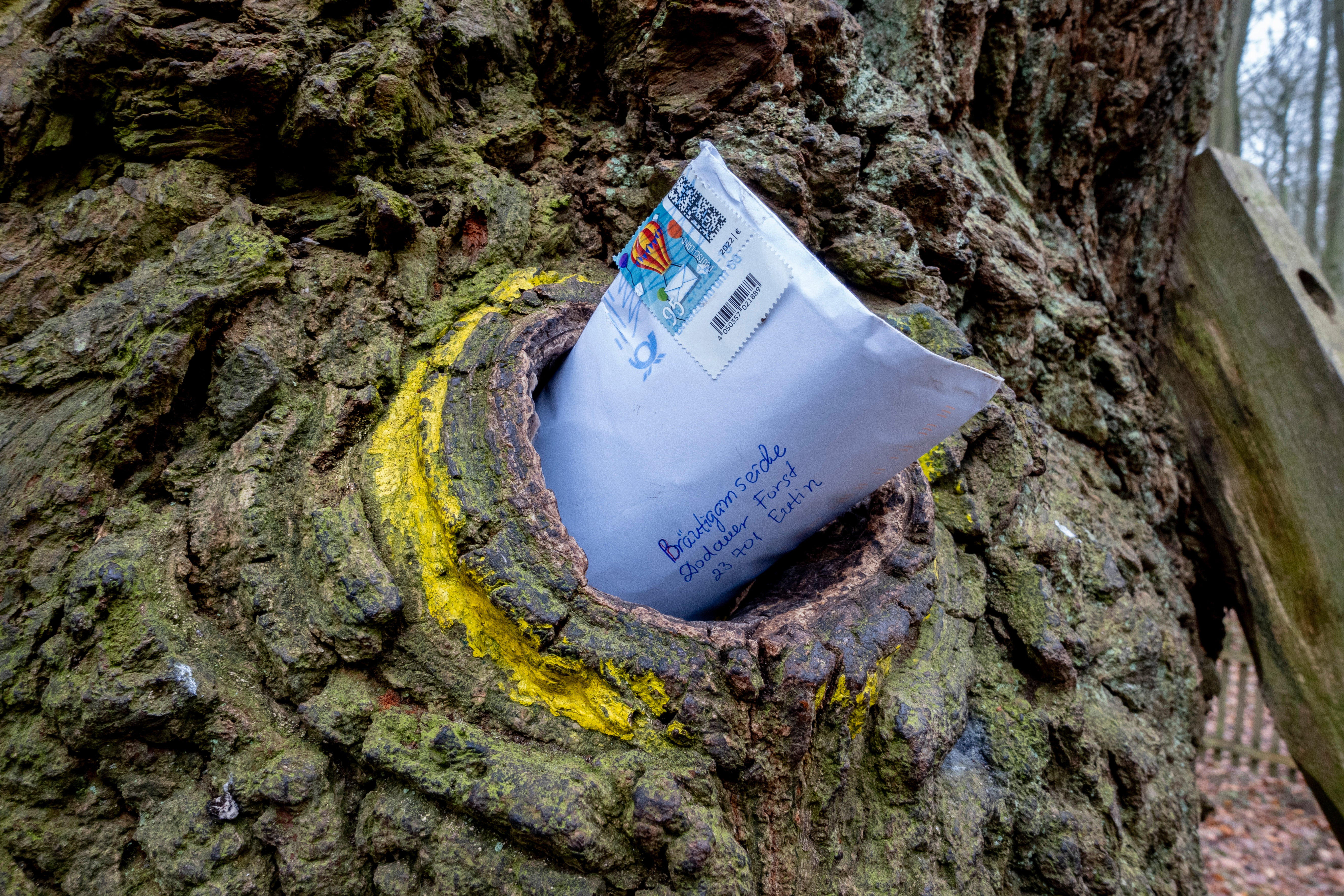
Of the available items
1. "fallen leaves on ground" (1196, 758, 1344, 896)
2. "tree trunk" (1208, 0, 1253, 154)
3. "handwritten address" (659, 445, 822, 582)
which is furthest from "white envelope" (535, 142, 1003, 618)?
"tree trunk" (1208, 0, 1253, 154)

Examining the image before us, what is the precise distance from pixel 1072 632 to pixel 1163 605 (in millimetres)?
572

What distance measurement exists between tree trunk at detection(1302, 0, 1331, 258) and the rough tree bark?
388 inches

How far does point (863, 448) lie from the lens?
2.70 ft

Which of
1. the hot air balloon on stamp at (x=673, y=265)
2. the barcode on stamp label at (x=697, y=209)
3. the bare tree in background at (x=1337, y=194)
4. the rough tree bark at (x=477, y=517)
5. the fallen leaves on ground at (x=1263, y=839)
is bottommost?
the fallen leaves on ground at (x=1263, y=839)

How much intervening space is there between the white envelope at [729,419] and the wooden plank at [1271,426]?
54.7 inches

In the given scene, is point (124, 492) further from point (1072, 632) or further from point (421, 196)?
point (1072, 632)

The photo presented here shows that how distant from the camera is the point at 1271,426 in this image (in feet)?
5.63

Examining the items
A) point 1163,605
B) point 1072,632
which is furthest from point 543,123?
point 1163,605

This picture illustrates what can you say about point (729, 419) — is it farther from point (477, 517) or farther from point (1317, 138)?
point (1317, 138)

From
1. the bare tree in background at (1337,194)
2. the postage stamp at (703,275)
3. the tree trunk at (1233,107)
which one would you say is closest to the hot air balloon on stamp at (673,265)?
the postage stamp at (703,275)

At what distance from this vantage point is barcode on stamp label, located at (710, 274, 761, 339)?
0.80m

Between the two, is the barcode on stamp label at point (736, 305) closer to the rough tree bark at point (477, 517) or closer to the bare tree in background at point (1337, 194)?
the rough tree bark at point (477, 517)

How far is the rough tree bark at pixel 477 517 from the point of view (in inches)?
30.8

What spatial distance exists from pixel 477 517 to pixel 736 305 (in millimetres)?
378
